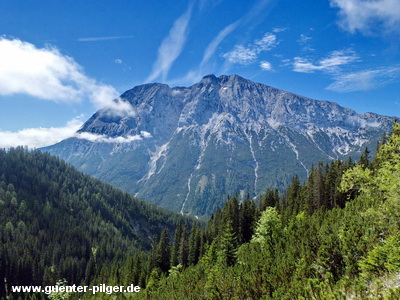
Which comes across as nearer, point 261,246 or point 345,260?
point 345,260

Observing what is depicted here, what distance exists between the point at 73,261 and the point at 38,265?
1820 centimetres

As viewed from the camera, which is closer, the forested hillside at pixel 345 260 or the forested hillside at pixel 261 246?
the forested hillside at pixel 345 260

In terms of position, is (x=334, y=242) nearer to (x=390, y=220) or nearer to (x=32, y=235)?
(x=390, y=220)

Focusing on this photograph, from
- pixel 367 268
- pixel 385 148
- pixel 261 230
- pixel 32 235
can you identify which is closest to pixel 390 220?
pixel 367 268

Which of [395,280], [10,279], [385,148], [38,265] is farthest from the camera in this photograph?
[38,265]

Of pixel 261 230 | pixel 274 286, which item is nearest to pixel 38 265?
pixel 261 230

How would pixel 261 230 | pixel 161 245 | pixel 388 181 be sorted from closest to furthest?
pixel 388 181 < pixel 261 230 < pixel 161 245

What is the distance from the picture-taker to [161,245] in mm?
94625

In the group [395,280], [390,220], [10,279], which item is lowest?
[10,279]

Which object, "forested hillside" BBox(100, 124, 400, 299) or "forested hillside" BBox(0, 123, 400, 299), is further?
"forested hillside" BBox(0, 123, 400, 299)

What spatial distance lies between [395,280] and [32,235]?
195 meters

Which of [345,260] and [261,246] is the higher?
[345,260]

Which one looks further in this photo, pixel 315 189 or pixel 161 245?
pixel 161 245

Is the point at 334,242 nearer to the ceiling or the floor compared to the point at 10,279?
nearer to the ceiling
